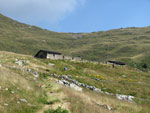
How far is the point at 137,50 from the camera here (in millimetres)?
197625

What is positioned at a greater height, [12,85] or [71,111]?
[12,85]

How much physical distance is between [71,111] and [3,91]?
6.08m

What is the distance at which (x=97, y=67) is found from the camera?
65.9 metres

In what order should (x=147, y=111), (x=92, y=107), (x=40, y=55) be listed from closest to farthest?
1. (x=92, y=107)
2. (x=147, y=111)
3. (x=40, y=55)

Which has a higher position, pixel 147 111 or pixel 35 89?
pixel 35 89

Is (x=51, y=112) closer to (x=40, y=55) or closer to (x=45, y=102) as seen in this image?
(x=45, y=102)

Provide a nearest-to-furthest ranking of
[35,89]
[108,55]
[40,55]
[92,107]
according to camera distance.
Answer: [92,107]
[35,89]
[40,55]
[108,55]

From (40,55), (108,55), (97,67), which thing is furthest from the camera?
(108,55)

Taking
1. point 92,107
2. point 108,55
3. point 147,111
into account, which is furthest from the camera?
point 108,55

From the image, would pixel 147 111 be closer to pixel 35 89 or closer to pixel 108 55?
pixel 35 89

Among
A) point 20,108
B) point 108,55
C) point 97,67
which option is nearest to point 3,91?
point 20,108

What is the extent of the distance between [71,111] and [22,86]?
6.50m

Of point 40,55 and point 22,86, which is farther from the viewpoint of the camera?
point 40,55

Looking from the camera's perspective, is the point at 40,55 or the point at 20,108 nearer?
the point at 20,108
